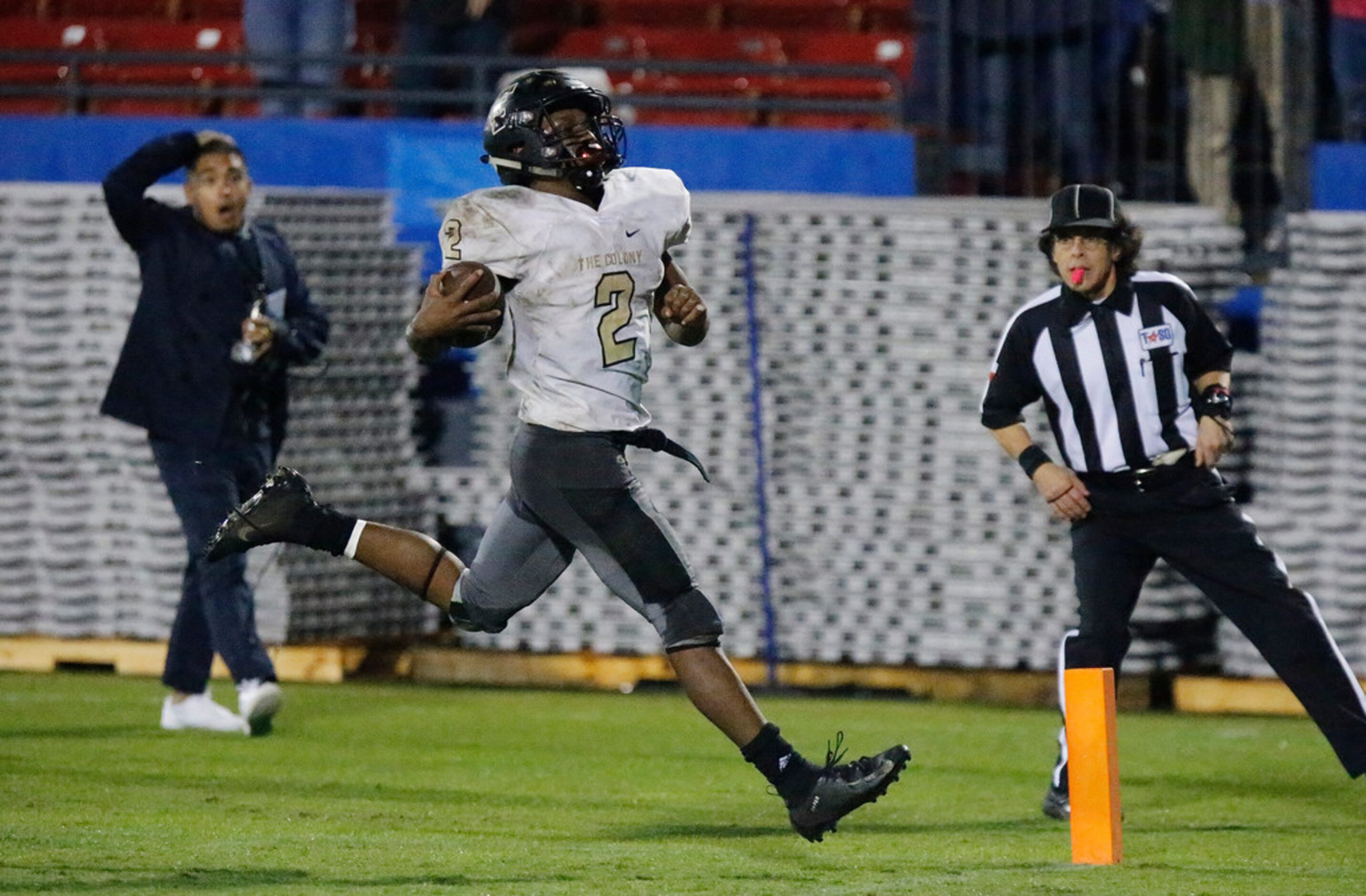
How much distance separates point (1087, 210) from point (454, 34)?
7.12 metres

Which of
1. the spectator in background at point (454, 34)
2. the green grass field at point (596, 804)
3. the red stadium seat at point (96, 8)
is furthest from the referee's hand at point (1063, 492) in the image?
the red stadium seat at point (96, 8)

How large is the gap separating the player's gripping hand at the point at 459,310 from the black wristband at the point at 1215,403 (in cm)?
241

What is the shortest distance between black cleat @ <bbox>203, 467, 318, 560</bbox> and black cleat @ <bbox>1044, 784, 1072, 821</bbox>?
7.91ft

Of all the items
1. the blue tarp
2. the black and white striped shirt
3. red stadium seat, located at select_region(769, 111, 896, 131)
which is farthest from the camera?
red stadium seat, located at select_region(769, 111, 896, 131)

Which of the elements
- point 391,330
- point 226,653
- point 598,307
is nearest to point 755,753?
point 598,307

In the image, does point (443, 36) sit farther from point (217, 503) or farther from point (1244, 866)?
point (1244, 866)

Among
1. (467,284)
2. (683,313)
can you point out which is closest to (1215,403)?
(683,313)

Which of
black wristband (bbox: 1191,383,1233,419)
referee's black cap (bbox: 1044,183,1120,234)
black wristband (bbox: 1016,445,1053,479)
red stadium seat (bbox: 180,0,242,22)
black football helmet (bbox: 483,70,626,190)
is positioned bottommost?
black wristband (bbox: 1016,445,1053,479)

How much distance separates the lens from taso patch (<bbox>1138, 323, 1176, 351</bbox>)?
732 centimetres

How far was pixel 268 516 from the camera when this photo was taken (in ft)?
22.0

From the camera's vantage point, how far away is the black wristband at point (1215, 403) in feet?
23.9

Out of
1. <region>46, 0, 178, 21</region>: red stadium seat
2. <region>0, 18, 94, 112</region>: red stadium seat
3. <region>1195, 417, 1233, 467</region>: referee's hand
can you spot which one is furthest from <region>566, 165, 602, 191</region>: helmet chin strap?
<region>46, 0, 178, 21</region>: red stadium seat

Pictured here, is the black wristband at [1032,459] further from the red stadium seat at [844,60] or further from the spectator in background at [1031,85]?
the red stadium seat at [844,60]

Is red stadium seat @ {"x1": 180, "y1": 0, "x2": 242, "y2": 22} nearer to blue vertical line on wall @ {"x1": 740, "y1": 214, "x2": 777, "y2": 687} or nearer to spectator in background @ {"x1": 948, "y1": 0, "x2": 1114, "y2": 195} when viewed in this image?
spectator in background @ {"x1": 948, "y1": 0, "x2": 1114, "y2": 195}
